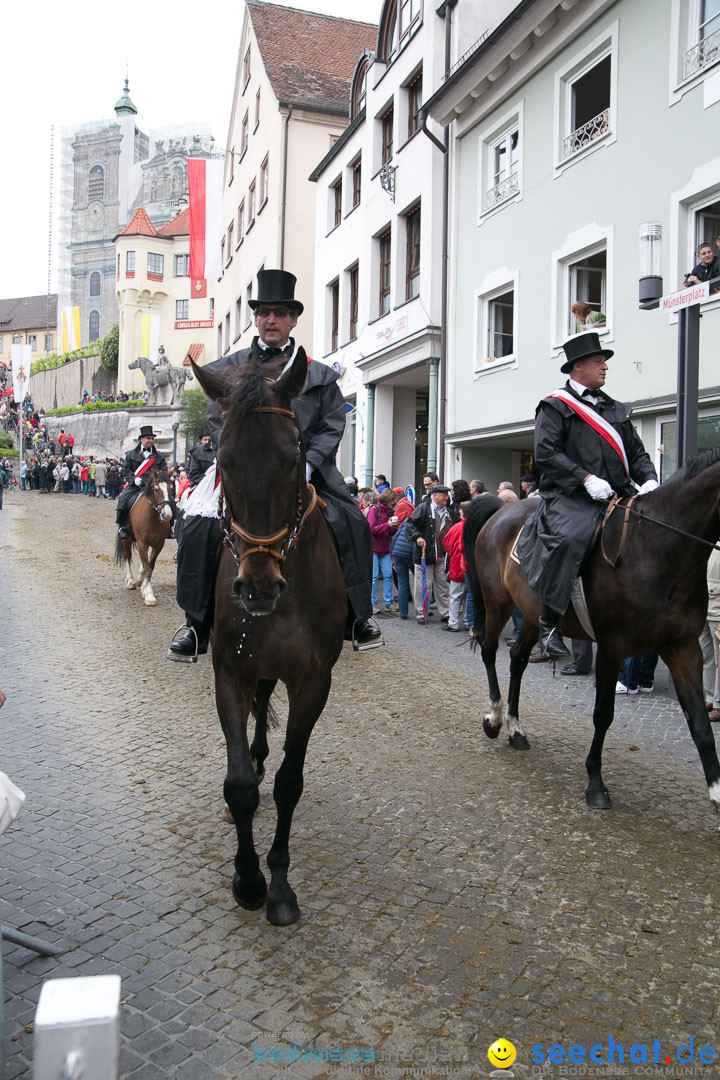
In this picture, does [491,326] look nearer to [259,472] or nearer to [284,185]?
[259,472]

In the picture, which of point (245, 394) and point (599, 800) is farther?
point (599, 800)

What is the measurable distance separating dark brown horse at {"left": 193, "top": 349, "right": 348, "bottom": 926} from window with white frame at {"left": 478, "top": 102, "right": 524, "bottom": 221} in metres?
14.6

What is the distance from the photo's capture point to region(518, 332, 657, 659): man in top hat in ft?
17.8

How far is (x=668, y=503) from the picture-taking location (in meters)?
5.04

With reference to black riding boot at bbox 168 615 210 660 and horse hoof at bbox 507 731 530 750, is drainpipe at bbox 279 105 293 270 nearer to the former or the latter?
horse hoof at bbox 507 731 530 750

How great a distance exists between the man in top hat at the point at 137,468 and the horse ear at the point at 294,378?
1114cm

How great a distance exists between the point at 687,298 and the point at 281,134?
26649 millimetres

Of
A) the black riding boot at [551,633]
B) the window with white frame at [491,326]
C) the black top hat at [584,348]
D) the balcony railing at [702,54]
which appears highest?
the balcony railing at [702,54]

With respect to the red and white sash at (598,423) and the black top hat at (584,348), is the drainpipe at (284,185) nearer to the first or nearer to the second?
the black top hat at (584,348)

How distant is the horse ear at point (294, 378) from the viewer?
335 centimetres

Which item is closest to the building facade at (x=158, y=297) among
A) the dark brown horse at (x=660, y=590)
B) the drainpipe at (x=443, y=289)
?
the drainpipe at (x=443, y=289)

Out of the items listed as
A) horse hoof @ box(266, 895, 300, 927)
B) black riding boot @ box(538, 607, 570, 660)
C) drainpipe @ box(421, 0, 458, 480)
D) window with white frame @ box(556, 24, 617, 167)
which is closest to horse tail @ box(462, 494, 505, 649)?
black riding boot @ box(538, 607, 570, 660)

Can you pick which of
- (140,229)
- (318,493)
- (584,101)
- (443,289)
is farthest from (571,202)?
(140,229)

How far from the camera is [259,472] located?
124 inches
